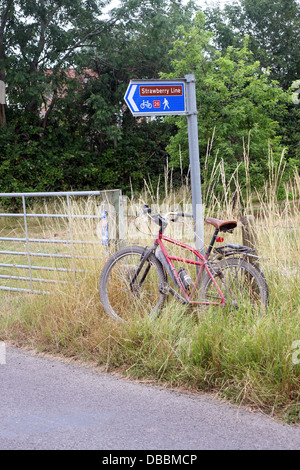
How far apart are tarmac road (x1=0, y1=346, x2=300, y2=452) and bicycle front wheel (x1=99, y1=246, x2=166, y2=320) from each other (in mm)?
763

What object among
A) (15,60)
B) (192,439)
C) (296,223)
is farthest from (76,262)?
(15,60)

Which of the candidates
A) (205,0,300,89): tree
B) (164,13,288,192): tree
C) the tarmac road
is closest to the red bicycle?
the tarmac road

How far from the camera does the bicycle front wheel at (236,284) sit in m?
4.31

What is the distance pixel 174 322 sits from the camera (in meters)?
4.25

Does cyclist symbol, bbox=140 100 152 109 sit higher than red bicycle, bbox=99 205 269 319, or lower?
higher

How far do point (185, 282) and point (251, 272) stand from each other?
589 millimetres

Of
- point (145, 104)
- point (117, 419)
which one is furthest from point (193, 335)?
point (145, 104)

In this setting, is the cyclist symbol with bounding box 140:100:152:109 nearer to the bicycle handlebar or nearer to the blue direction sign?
→ the blue direction sign

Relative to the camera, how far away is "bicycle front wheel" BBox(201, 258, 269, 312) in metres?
4.31

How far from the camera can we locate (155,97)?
465cm

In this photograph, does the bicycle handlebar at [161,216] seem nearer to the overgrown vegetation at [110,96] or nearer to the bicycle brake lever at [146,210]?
the bicycle brake lever at [146,210]
